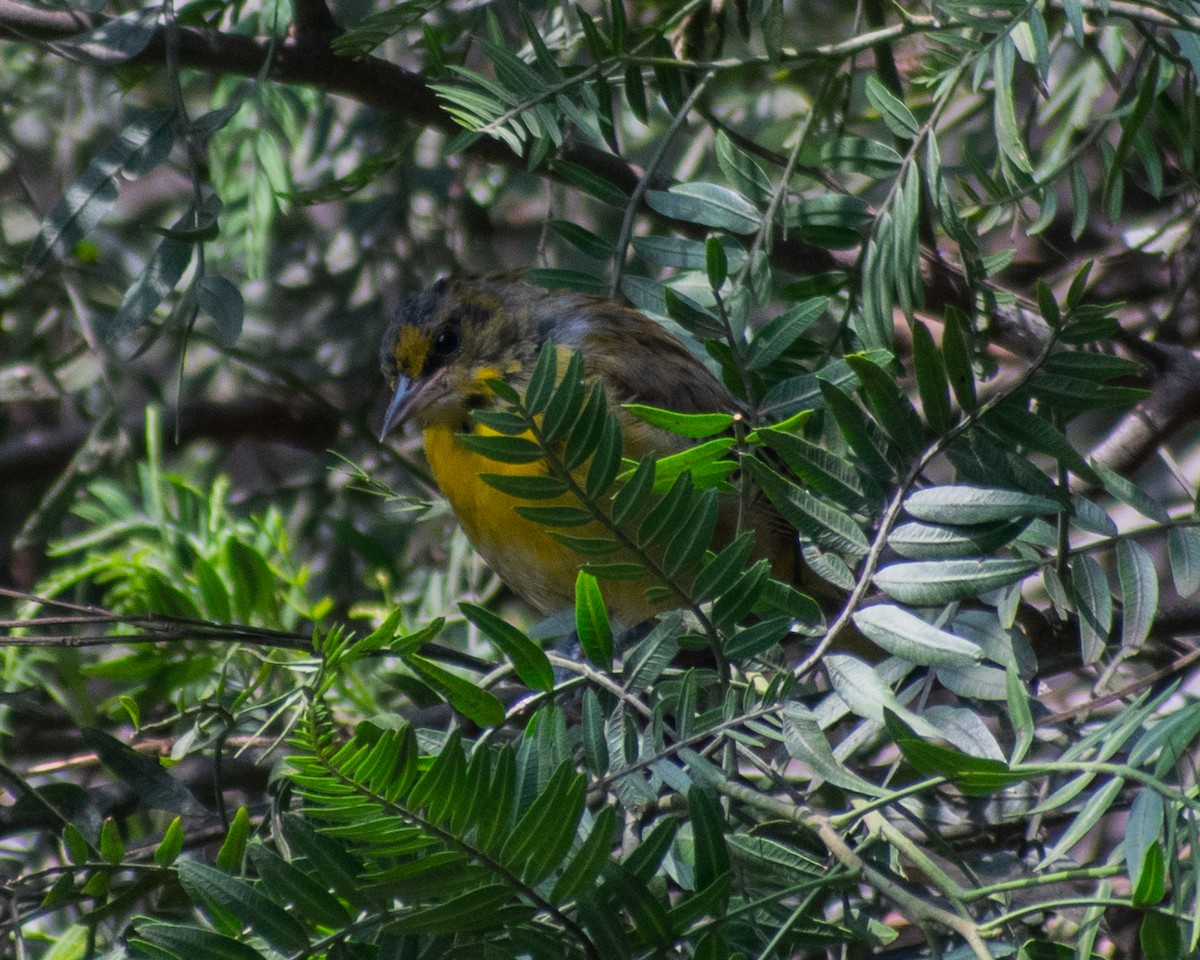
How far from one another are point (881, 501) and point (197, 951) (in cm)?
75

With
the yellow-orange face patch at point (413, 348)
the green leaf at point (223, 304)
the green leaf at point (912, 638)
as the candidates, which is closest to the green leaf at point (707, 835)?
the green leaf at point (912, 638)

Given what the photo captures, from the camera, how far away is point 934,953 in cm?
111

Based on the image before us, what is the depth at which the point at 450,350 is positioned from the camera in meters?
3.28

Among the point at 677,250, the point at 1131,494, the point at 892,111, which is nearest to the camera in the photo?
the point at 1131,494

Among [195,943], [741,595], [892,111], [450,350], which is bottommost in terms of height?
[195,943]

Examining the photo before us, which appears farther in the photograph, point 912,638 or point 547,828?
point 912,638

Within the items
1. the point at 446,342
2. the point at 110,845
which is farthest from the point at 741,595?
the point at 446,342

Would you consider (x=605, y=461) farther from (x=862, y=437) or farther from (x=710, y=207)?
(x=710, y=207)

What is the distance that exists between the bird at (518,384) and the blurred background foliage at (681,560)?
0.24m

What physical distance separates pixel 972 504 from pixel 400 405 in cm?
207

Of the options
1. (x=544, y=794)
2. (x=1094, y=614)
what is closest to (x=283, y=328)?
(x=1094, y=614)

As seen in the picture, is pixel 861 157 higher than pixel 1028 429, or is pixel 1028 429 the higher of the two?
pixel 861 157

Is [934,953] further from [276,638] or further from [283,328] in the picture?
[283,328]

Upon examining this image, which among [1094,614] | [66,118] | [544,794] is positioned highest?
[66,118]
